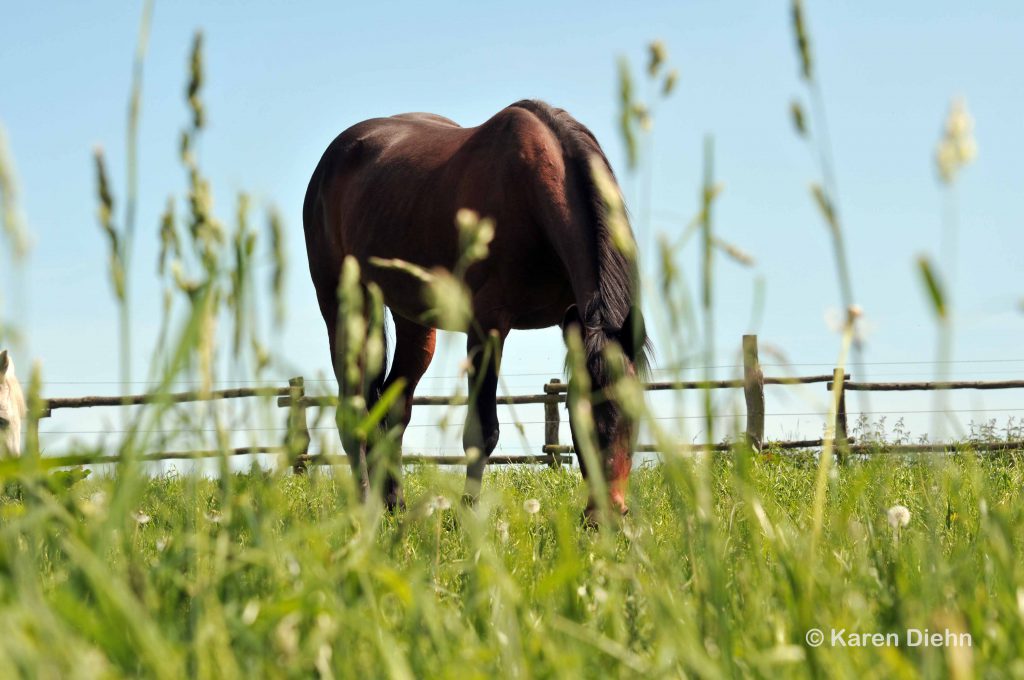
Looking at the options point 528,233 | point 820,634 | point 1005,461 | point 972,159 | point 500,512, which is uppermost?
point 528,233

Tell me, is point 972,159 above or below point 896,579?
above

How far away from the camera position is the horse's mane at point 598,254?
350 cm

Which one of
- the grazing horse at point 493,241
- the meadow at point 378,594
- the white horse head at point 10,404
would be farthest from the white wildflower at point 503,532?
the white horse head at point 10,404

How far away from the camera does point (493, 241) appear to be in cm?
513

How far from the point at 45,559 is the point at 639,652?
75.7 inches

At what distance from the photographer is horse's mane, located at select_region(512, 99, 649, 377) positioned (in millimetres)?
3498

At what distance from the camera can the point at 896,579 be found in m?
1.40

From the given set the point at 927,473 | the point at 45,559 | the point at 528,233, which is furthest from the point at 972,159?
the point at 528,233

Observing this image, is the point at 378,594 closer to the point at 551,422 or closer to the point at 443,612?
the point at 443,612

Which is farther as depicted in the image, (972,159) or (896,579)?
(896,579)

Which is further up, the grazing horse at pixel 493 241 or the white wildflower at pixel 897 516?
the grazing horse at pixel 493 241

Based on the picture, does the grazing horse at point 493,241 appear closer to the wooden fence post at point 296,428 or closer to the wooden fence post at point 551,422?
the wooden fence post at point 296,428

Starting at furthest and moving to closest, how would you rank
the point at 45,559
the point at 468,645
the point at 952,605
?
the point at 45,559
the point at 952,605
the point at 468,645

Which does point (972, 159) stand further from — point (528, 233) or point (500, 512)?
point (528, 233)
